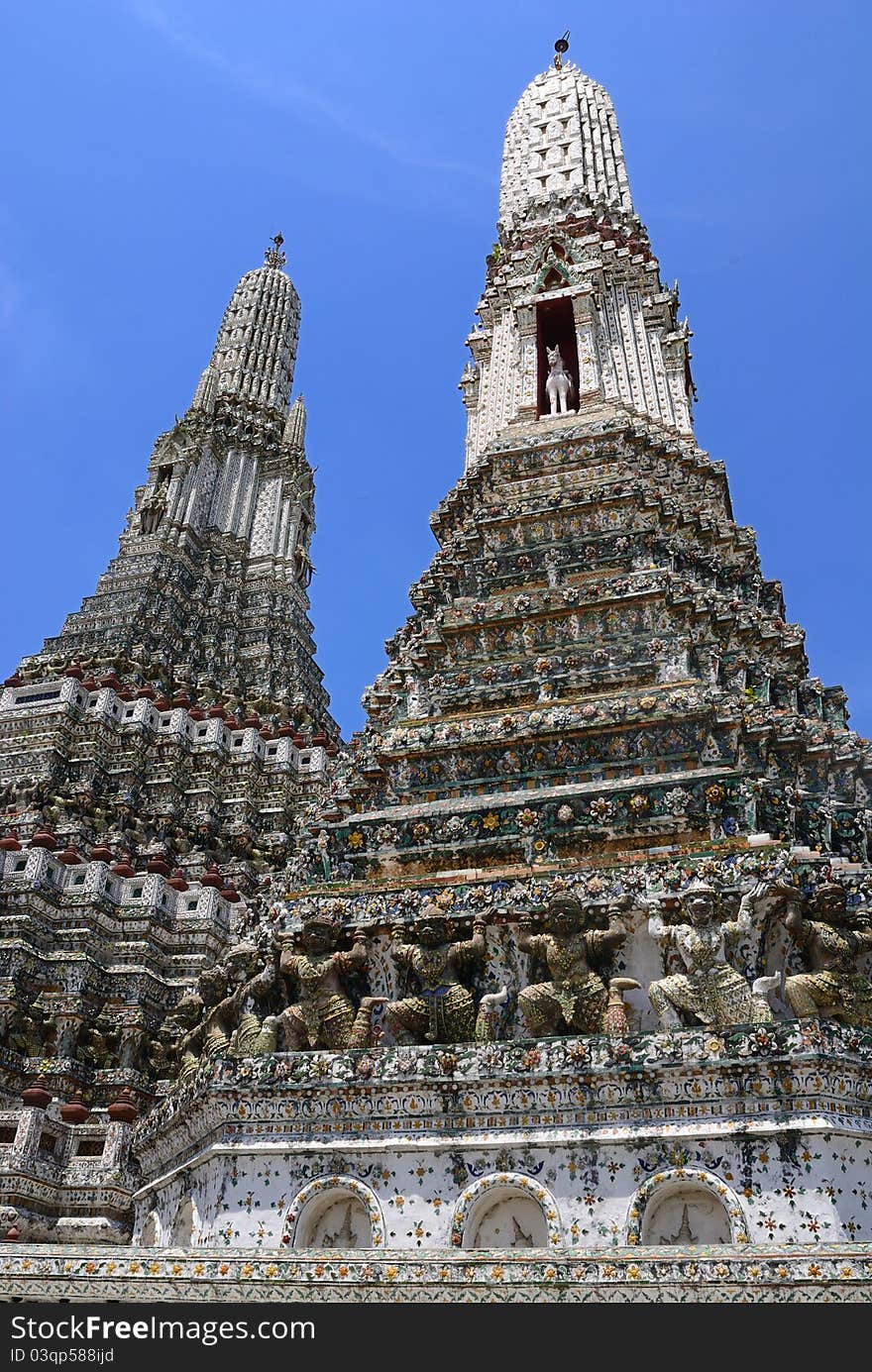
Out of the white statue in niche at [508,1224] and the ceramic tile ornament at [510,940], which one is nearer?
the ceramic tile ornament at [510,940]

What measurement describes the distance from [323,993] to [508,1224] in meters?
2.89

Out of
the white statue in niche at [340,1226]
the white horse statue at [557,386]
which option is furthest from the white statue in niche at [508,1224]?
the white horse statue at [557,386]

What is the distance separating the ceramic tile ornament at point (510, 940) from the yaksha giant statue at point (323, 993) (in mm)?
36

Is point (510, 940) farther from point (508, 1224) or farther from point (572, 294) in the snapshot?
Answer: point (572, 294)

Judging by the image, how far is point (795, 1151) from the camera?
8586 millimetres

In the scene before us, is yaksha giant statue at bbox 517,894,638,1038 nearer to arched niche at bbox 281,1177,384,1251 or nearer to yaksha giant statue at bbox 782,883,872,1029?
yaksha giant statue at bbox 782,883,872,1029

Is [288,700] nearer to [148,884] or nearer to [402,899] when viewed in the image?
[148,884]

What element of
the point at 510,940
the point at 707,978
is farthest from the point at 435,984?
the point at 707,978

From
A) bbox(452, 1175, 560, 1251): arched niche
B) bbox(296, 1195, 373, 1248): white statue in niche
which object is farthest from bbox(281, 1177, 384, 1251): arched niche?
bbox(452, 1175, 560, 1251): arched niche

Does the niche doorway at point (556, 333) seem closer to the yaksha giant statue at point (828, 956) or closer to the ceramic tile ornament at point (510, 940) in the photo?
the ceramic tile ornament at point (510, 940)

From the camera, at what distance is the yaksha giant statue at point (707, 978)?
31.3 feet

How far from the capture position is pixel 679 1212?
896cm

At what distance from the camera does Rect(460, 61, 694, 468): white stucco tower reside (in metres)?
22.8
